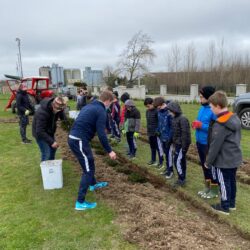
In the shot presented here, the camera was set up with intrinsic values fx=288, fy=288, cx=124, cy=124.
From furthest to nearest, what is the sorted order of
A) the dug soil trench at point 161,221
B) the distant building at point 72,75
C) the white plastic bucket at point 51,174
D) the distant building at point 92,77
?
the distant building at point 72,75, the distant building at point 92,77, the white plastic bucket at point 51,174, the dug soil trench at point 161,221

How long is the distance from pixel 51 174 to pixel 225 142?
10.0 ft

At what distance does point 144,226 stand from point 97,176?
224 cm

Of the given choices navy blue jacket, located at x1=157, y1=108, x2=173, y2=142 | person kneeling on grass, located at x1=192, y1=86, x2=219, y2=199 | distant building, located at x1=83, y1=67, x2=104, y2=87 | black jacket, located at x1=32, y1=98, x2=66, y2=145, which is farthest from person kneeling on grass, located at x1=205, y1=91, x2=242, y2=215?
distant building, located at x1=83, y1=67, x2=104, y2=87

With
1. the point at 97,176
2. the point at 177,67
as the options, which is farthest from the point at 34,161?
the point at 177,67

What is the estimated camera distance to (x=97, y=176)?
5828 millimetres

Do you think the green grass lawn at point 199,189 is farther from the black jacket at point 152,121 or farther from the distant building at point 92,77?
the distant building at point 92,77

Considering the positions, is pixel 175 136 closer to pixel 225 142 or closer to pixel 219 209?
pixel 225 142

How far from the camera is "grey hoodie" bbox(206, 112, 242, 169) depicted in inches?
152

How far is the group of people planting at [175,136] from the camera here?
393 cm

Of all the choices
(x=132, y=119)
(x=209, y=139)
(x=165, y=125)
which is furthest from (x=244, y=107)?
(x=209, y=139)

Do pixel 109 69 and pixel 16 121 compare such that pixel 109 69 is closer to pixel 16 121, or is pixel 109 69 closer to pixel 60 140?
pixel 16 121

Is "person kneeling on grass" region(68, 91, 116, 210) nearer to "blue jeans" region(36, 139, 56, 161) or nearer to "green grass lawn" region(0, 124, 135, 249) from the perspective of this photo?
"green grass lawn" region(0, 124, 135, 249)

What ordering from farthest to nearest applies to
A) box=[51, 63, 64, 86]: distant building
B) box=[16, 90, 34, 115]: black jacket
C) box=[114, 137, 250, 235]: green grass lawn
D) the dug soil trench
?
1. box=[51, 63, 64, 86]: distant building
2. box=[16, 90, 34, 115]: black jacket
3. box=[114, 137, 250, 235]: green grass lawn
4. the dug soil trench

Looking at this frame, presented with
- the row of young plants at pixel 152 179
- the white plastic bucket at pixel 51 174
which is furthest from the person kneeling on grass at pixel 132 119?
the white plastic bucket at pixel 51 174
